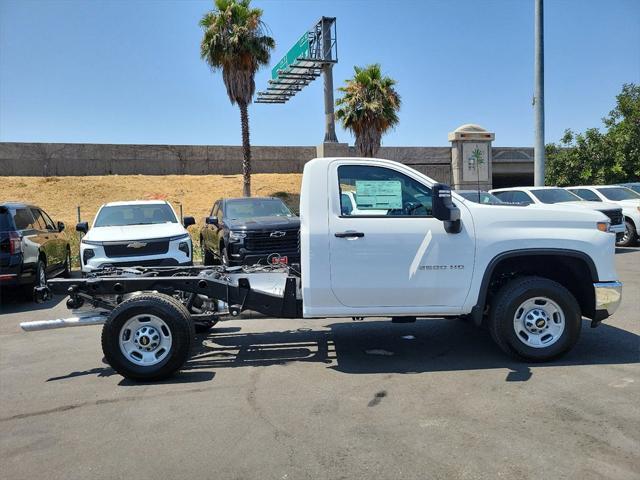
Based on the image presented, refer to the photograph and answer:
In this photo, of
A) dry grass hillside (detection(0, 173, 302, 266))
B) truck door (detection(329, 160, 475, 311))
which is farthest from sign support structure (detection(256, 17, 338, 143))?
truck door (detection(329, 160, 475, 311))

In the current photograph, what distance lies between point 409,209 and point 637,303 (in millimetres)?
4926

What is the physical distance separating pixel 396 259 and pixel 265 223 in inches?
201

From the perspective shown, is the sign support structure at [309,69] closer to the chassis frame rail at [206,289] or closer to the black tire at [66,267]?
the black tire at [66,267]

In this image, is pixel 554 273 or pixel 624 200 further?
pixel 624 200

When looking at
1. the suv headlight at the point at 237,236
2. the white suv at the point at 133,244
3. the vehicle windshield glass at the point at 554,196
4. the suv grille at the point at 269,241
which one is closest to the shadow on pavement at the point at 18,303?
the white suv at the point at 133,244

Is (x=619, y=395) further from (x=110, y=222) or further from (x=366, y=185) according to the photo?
(x=110, y=222)

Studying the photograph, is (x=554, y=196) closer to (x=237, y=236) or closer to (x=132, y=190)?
(x=237, y=236)

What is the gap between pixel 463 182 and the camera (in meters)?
32.5

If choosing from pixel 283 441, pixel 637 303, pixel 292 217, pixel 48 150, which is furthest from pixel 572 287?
pixel 48 150

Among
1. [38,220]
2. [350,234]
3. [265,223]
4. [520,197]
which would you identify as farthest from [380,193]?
[520,197]

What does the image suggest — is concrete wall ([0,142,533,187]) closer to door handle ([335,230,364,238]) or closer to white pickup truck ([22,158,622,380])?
white pickup truck ([22,158,622,380])

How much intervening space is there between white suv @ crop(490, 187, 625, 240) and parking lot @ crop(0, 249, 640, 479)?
8.69 meters

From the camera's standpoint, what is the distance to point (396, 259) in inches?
207

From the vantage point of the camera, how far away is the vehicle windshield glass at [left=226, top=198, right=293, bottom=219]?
11.5 m
